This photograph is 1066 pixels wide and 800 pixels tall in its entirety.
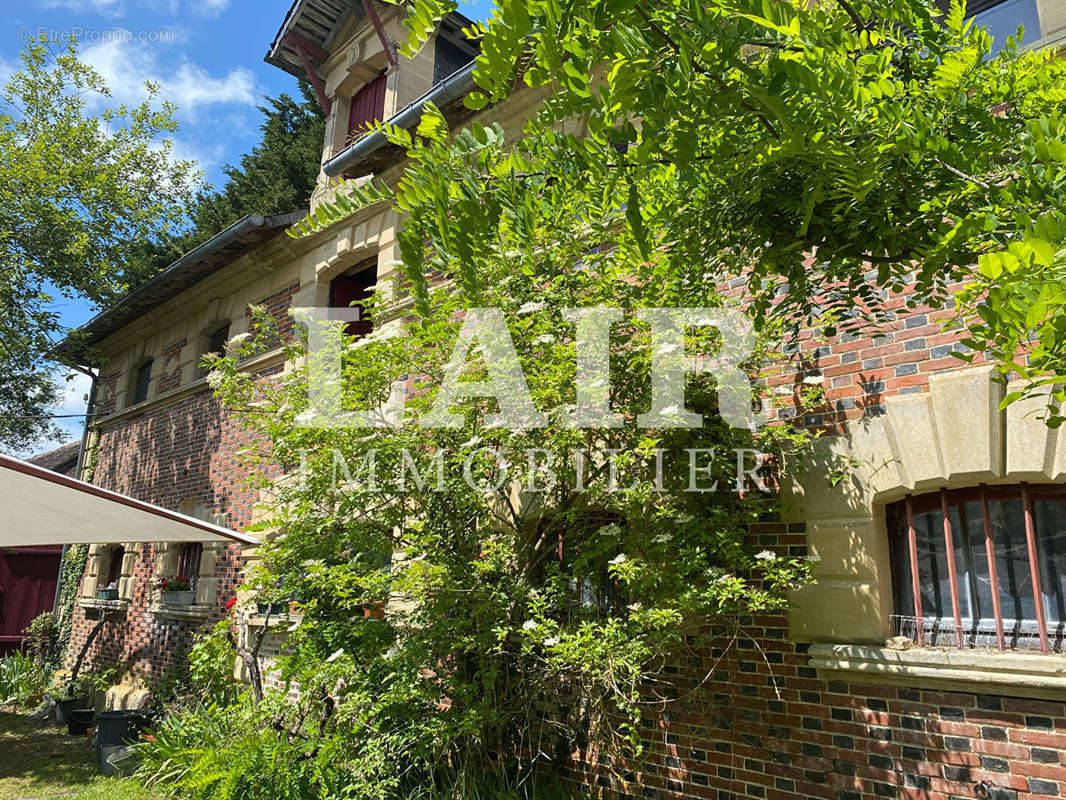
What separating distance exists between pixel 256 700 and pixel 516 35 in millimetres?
6647

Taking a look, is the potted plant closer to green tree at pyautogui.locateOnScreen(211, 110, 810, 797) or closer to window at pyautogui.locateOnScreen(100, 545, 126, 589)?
window at pyautogui.locateOnScreen(100, 545, 126, 589)

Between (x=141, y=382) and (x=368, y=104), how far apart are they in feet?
23.4

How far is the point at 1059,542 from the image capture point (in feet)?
13.0

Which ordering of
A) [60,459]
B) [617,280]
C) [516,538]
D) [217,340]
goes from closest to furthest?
[617,280]
[516,538]
[217,340]
[60,459]

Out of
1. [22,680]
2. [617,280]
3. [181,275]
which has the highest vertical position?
[181,275]

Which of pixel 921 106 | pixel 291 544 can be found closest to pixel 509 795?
pixel 291 544

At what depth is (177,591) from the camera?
10.5 metres

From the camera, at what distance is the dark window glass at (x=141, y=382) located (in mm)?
13766

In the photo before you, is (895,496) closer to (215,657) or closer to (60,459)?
(215,657)

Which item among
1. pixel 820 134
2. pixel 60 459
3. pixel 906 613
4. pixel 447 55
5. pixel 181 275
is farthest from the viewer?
pixel 60 459

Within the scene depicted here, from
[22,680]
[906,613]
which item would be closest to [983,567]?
[906,613]

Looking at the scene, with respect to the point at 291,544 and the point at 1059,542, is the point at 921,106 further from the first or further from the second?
the point at 291,544

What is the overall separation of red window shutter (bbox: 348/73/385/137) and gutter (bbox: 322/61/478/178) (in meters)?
1.27

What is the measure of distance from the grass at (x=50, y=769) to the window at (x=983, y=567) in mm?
6445
